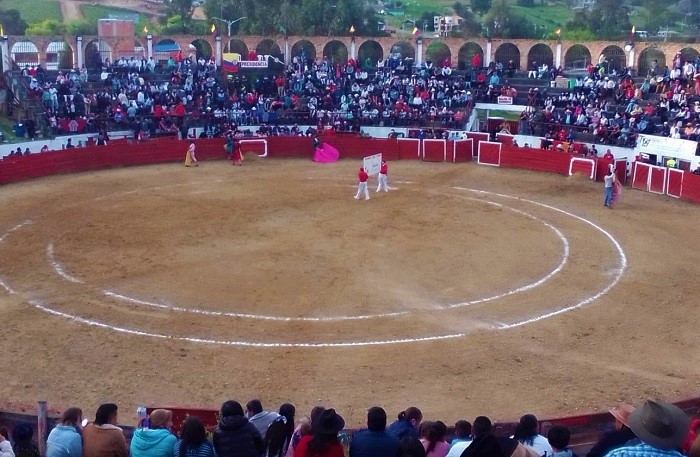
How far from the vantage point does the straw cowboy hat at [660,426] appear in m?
5.86

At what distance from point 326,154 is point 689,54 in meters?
26.3

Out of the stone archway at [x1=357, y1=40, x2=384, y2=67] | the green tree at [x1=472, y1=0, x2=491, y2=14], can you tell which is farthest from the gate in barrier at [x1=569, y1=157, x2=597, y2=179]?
the green tree at [x1=472, y1=0, x2=491, y2=14]

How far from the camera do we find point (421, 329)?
1762cm

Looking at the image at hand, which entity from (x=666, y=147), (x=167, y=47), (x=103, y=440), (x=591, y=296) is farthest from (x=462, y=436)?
(x=167, y=47)

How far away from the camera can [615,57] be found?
53656mm

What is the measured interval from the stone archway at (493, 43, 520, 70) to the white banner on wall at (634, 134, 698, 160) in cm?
1902

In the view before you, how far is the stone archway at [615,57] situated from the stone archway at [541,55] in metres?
3.12

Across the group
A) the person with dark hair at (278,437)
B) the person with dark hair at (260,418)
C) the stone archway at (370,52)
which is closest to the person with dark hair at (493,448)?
the person with dark hair at (278,437)

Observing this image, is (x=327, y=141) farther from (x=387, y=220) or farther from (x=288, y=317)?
(x=288, y=317)

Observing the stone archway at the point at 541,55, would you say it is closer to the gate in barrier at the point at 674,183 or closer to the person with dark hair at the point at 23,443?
the gate in barrier at the point at 674,183

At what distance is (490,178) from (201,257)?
51.4 feet

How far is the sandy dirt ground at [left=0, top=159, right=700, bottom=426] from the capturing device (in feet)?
49.0

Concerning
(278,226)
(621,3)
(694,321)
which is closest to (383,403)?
(694,321)

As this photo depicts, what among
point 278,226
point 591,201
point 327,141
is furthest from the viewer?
point 327,141
